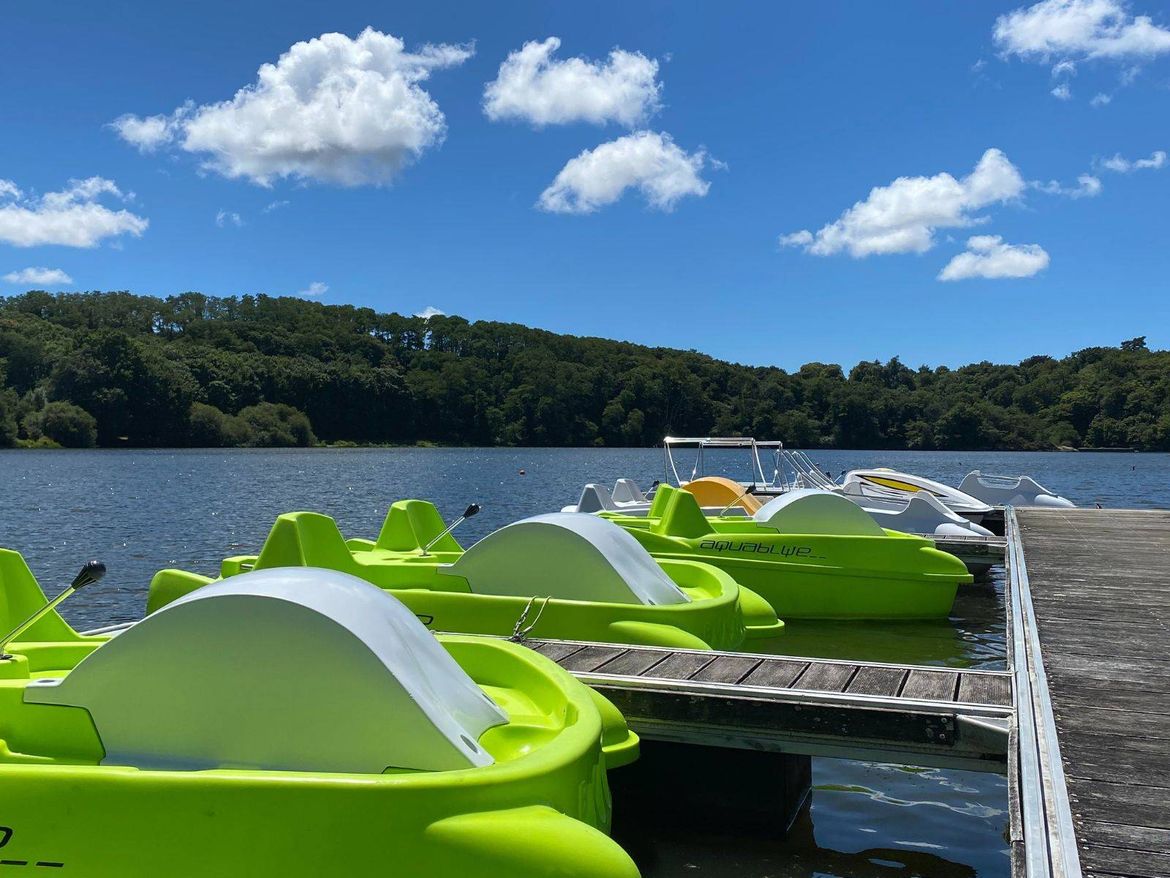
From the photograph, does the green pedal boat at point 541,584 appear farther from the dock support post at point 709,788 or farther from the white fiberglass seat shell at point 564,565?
the dock support post at point 709,788

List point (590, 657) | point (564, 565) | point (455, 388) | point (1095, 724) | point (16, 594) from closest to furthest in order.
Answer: point (1095, 724) < point (16, 594) < point (590, 657) < point (564, 565) < point (455, 388)

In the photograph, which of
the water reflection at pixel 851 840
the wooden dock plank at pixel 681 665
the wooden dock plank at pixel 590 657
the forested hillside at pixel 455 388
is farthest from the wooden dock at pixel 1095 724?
the forested hillside at pixel 455 388

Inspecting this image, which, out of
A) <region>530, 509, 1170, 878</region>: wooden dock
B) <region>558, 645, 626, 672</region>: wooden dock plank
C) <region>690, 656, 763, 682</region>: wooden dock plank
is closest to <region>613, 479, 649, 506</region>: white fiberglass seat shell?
<region>530, 509, 1170, 878</region>: wooden dock

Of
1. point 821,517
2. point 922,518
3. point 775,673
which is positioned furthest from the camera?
point 922,518

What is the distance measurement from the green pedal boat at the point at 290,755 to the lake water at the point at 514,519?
2223 mm

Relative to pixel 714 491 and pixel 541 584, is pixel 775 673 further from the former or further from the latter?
pixel 714 491

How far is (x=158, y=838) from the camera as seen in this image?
410cm

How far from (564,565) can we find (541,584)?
278 millimetres

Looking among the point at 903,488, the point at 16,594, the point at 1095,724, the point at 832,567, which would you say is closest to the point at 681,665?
the point at 1095,724

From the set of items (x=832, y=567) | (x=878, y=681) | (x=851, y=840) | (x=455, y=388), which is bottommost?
(x=851, y=840)

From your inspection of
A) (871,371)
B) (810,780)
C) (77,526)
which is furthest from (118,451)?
(810,780)

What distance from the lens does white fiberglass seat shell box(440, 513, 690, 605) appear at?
28.9ft

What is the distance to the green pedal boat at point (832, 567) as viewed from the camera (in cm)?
1403

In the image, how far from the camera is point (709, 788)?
6.79 m
